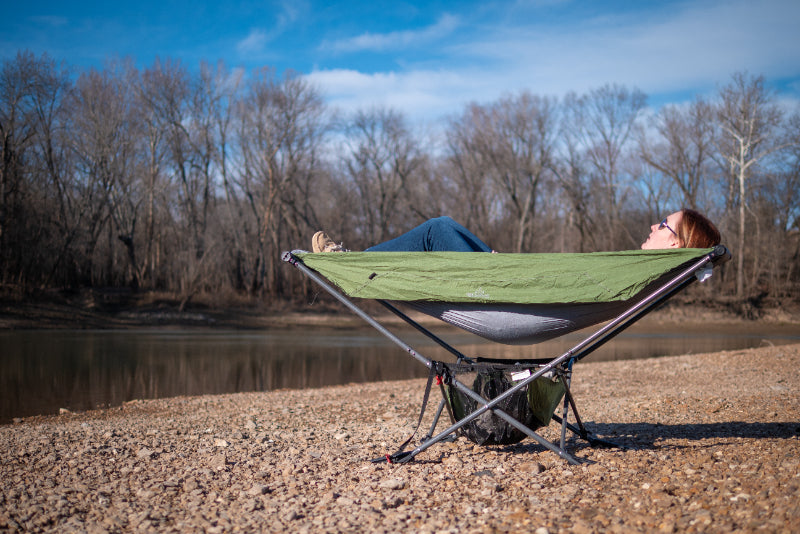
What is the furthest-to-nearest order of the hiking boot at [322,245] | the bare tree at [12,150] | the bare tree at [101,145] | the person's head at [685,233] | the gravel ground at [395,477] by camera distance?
the bare tree at [101,145] < the bare tree at [12,150] < the hiking boot at [322,245] < the person's head at [685,233] < the gravel ground at [395,477]

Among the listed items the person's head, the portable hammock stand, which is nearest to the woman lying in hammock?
the person's head

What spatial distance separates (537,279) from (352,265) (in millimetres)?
1317

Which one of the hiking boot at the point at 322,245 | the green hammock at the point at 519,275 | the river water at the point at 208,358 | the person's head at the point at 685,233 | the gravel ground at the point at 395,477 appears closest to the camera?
the gravel ground at the point at 395,477

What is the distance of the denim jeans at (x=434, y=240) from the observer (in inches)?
178

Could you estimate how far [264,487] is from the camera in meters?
3.96

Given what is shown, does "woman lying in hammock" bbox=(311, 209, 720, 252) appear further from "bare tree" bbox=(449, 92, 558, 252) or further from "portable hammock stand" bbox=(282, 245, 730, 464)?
"bare tree" bbox=(449, 92, 558, 252)

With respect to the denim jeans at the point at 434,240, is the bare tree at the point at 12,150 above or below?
above

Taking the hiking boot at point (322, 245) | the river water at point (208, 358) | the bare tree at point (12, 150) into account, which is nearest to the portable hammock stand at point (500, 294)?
the hiking boot at point (322, 245)

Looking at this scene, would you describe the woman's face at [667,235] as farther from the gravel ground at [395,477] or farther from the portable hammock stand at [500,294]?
the gravel ground at [395,477]

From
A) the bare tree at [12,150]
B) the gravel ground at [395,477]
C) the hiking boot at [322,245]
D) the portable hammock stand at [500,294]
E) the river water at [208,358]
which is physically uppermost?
the bare tree at [12,150]

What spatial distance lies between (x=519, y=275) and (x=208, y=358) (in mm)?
14570

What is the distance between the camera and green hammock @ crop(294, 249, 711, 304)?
4098 mm

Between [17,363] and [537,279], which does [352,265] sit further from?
[17,363]

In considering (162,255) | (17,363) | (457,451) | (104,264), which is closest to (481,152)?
(162,255)
